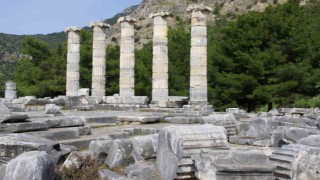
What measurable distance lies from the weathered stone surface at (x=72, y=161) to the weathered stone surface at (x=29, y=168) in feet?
3.03

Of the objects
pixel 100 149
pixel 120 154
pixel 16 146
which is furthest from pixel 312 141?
pixel 16 146

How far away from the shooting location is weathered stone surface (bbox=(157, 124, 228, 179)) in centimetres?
585

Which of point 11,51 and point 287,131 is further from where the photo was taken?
point 11,51

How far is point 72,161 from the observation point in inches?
256

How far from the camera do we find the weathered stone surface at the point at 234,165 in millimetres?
5309

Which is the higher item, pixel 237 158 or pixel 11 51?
pixel 11 51

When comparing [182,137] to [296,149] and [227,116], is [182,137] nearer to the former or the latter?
[296,149]

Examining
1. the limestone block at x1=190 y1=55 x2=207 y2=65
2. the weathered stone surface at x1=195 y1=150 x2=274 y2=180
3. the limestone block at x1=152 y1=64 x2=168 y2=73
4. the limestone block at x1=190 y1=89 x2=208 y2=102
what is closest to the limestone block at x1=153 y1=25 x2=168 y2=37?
the limestone block at x1=152 y1=64 x2=168 y2=73

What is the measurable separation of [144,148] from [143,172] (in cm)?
92

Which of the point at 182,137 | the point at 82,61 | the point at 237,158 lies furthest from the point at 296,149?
the point at 82,61

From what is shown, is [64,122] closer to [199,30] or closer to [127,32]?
[199,30]

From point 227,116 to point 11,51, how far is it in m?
84.4

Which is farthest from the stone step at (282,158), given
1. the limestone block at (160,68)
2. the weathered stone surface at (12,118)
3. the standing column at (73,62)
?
the standing column at (73,62)

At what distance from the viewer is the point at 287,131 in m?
7.75
